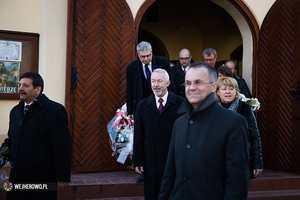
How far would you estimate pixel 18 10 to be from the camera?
23.7ft

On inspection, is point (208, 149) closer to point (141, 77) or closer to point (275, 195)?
point (141, 77)

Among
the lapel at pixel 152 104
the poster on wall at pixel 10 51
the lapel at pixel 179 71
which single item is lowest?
the lapel at pixel 152 104

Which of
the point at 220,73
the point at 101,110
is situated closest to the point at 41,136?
the point at 220,73

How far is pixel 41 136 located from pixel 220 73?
9.03 ft

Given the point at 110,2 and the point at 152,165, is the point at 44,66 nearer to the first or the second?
the point at 110,2

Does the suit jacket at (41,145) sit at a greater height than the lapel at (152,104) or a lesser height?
lesser

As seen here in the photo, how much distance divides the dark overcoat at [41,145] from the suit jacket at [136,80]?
2127 mm

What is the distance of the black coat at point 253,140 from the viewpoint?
4.20 meters

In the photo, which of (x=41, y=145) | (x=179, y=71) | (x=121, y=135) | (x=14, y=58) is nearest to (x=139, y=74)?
(x=121, y=135)

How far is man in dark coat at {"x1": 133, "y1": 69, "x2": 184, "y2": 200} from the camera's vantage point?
421 cm

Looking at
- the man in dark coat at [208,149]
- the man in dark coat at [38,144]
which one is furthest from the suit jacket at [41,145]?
the man in dark coat at [208,149]

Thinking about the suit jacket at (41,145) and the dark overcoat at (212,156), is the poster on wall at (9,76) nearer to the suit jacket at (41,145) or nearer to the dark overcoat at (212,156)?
the suit jacket at (41,145)

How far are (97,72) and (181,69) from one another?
147cm

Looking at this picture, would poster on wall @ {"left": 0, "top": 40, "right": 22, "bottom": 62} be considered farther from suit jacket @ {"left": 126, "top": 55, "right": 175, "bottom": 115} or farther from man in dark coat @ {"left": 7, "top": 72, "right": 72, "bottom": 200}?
man in dark coat @ {"left": 7, "top": 72, "right": 72, "bottom": 200}
